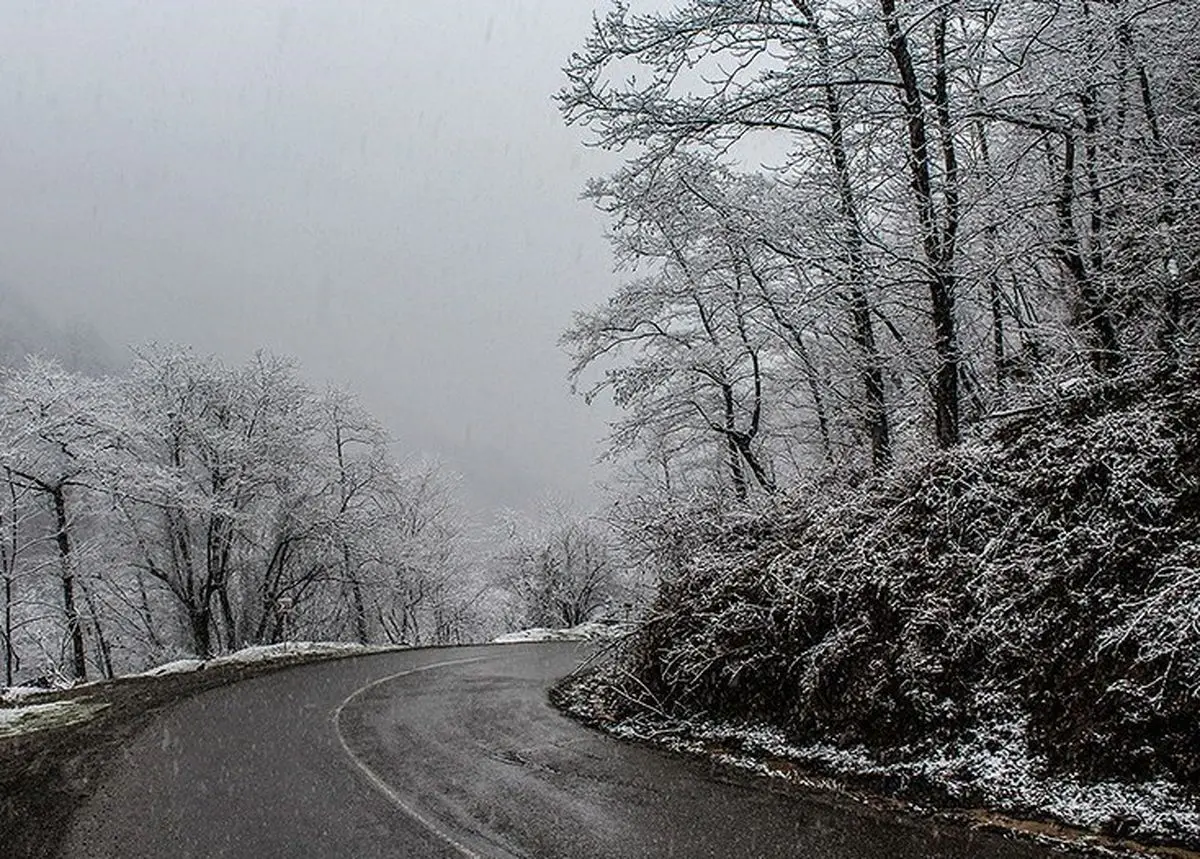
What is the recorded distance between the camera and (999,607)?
7.57 metres

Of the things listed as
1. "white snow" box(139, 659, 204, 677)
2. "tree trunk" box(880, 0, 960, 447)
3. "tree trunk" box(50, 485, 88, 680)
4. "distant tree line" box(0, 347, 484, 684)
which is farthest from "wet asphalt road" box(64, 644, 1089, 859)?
"distant tree line" box(0, 347, 484, 684)

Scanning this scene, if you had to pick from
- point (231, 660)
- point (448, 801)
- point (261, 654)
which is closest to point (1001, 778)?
point (448, 801)

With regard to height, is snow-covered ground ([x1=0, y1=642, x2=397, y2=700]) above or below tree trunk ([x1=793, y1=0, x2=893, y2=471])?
below

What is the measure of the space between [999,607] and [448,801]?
515 cm

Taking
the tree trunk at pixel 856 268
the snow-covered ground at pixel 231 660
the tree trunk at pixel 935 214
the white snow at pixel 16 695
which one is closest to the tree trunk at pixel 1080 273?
the tree trunk at pixel 935 214

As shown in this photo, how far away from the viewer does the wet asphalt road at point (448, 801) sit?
236 inches

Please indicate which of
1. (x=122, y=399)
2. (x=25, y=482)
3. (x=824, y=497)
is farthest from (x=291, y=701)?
(x=122, y=399)

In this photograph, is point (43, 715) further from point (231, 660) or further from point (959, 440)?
point (959, 440)

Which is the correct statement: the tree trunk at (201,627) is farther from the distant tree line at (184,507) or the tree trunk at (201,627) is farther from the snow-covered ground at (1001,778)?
the snow-covered ground at (1001,778)

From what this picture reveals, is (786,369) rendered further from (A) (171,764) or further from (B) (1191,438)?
(A) (171,764)

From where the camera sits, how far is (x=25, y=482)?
25.6 metres

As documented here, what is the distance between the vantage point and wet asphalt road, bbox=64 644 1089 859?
236 inches

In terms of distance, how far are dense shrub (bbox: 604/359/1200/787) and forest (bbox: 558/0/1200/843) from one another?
26 millimetres

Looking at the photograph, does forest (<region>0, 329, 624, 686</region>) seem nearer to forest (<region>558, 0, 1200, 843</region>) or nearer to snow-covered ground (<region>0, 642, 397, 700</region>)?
snow-covered ground (<region>0, 642, 397, 700</region>)
